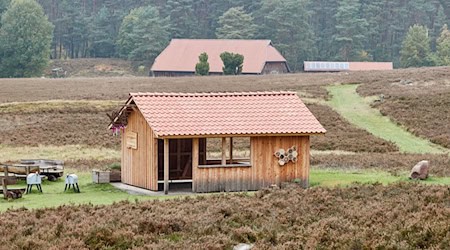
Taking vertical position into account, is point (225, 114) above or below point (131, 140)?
above

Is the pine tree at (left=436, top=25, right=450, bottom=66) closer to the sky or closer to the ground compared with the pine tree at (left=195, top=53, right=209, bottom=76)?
closer to the sky

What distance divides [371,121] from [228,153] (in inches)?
561

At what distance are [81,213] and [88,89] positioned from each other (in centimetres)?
4813

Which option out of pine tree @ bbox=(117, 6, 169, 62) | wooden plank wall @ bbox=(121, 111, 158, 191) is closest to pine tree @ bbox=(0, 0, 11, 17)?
pine tree @ bbox=(117, 6, 169, 62)

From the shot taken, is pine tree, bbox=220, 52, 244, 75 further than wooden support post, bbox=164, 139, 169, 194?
Yes

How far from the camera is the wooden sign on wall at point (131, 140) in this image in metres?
28.2

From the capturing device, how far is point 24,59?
114 meters

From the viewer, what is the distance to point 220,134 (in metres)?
26.8

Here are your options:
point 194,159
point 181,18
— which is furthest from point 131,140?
point 181,18

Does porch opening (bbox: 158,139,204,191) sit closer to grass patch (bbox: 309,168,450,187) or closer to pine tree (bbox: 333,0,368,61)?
grass patch (bbox: 309,168,450,187)

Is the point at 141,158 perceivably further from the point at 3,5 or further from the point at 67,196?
the point at 3,5

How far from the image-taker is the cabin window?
95.7 ft

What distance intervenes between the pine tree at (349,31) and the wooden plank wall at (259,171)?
99862 mm

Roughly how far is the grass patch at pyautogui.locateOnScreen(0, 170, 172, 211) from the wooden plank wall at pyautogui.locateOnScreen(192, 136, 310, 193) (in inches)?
75.8
